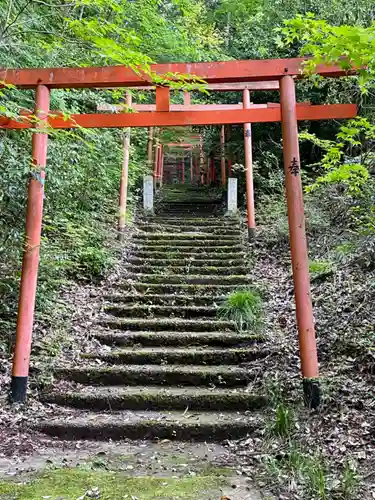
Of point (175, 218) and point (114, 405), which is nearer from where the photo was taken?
point (114, 405)

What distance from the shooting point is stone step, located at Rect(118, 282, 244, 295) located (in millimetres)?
6512

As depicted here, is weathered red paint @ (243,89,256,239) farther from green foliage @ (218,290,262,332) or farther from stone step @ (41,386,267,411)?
stone step @ (41,386,267,411)

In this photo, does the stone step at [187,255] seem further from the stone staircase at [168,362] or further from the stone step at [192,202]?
the stone step at [192,202]

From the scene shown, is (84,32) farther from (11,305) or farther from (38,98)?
(11,305)

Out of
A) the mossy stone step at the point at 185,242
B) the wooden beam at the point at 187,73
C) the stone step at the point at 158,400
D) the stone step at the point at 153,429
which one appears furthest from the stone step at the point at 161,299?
the wooden beam at the point at 187,73

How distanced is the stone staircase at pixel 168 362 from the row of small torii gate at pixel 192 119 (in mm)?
613

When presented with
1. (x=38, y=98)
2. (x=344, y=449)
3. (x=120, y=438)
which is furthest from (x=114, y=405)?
(x=38, y=98)

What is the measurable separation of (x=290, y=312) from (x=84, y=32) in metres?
3.87

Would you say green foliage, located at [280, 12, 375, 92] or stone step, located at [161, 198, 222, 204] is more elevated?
stone step, located at [161, 198, 222, 204]

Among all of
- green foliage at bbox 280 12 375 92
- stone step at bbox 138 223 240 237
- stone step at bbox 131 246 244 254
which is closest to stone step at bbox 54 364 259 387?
green foliage at bbox 280 12 375 92

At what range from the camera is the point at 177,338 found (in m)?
5.28

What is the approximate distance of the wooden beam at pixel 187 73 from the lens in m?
4.11

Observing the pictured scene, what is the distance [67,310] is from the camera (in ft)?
18.7

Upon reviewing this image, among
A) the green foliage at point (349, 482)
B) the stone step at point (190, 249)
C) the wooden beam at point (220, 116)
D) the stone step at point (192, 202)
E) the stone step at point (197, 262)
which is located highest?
the stone step at point (192, 202)
